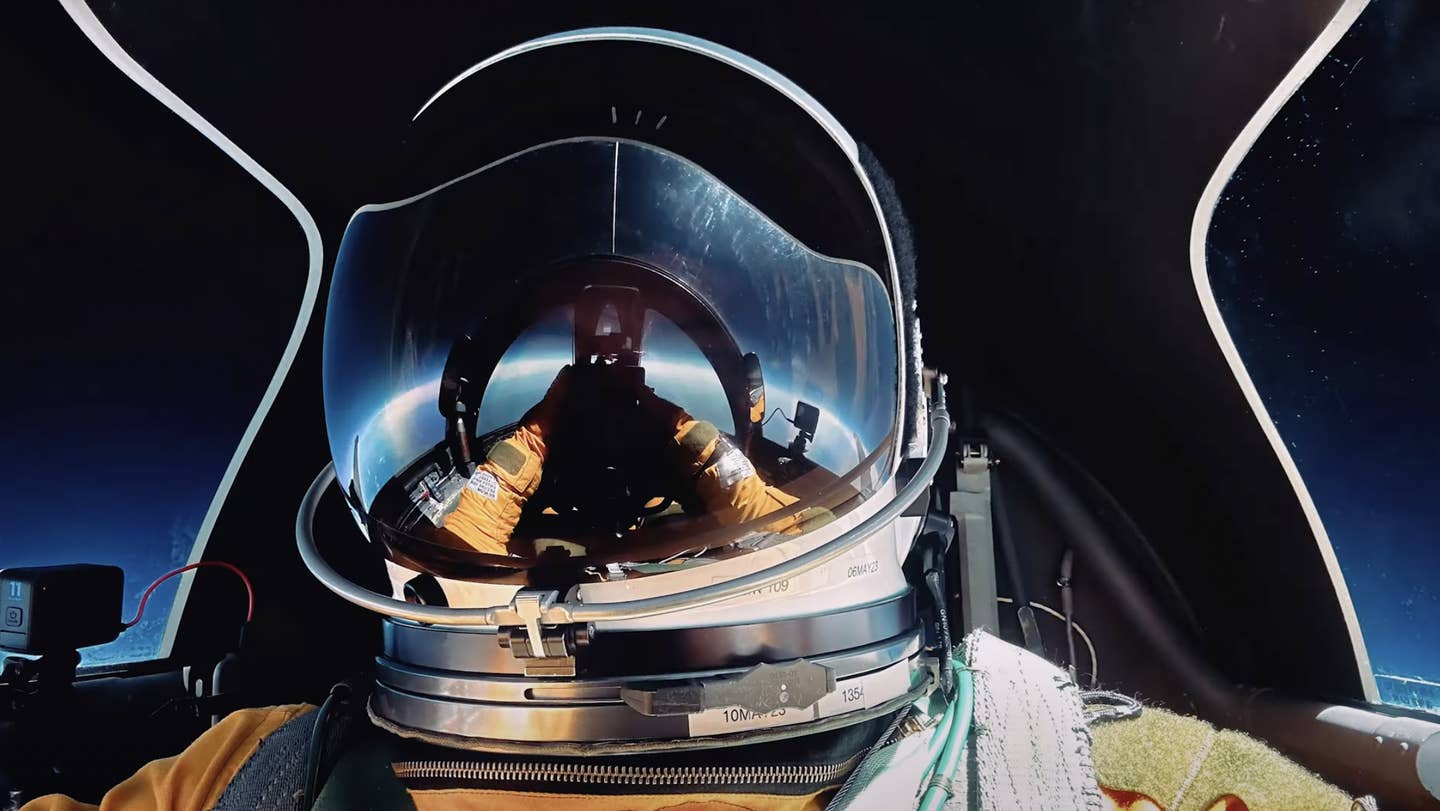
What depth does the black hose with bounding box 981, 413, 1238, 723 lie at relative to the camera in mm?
1009

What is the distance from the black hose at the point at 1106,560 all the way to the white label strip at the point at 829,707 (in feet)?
1.54

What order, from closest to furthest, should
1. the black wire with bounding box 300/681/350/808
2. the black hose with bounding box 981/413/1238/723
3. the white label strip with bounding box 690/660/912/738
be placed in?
the white label strip with bounding box 690/660/912/738, the black wire with bounding box 300/681/350/808, the black hose with bounding box 981/413/1238/723

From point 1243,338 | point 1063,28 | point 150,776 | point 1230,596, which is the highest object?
point 1063,28

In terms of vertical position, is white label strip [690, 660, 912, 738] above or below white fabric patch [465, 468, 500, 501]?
below

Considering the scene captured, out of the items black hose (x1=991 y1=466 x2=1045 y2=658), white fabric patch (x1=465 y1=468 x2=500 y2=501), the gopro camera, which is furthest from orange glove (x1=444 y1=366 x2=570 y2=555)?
black hose (x1=991 y1=466 x2=1045 y2=658)

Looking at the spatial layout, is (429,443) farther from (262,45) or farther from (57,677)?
(262,45)

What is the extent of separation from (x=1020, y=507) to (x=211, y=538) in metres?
1.11

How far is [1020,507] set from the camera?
113cm

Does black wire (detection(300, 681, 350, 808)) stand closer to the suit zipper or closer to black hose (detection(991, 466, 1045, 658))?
the suit zipper

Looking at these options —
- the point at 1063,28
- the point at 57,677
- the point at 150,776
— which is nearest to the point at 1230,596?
the point at 1063,28


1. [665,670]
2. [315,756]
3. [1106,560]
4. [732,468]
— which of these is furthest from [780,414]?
[1106,560]

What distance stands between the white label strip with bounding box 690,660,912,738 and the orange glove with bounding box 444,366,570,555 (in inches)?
8.4

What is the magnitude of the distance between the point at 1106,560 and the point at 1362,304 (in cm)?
41

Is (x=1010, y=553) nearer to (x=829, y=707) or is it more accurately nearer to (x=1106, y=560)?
(x=1106, y=560)
